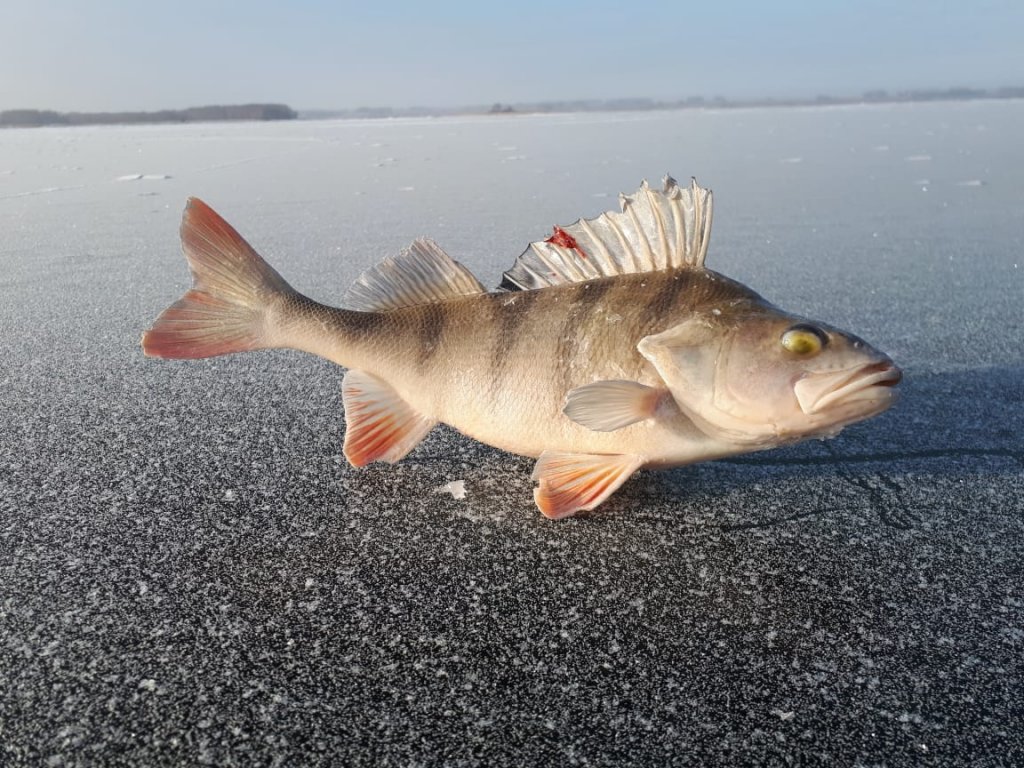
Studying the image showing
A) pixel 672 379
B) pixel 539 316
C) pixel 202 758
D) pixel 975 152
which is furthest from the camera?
pixel 975 152

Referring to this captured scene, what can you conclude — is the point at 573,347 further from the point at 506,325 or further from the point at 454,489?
the point at 454,489

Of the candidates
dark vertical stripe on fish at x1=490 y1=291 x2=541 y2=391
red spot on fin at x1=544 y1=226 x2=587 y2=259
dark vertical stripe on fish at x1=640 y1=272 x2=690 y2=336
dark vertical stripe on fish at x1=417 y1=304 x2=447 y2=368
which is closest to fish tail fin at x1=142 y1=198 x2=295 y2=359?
dark vertical stripe on fish at x1=417 y1=304 x2=447 y2=368

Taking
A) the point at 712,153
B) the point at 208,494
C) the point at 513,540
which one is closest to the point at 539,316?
the point at 513,540

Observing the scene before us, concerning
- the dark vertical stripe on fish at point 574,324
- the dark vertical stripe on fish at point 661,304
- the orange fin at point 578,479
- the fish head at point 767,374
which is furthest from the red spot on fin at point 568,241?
the orange fin at point 578,479

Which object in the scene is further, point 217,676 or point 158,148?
point 158,148

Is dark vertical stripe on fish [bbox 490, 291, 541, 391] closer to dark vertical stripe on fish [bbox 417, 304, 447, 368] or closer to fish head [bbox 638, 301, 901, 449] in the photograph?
dark vertical stripe on fish [bbox 417, 304, 447, 368]

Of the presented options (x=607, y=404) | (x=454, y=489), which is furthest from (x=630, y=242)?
(x=454, y=489)

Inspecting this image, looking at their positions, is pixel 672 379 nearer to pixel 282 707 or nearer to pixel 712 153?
pixel 282 707
